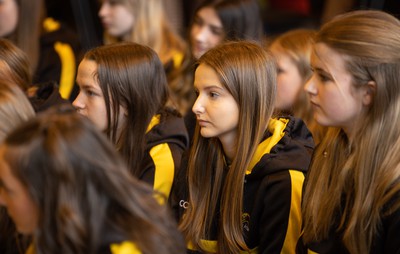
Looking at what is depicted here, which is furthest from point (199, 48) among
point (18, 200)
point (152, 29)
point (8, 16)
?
point (18, 200)

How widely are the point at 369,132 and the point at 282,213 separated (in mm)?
344

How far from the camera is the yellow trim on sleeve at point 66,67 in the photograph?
273 centimetres

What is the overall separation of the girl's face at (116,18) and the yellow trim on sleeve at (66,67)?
0.86 ft

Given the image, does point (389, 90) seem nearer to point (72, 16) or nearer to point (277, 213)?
point (277, 213)

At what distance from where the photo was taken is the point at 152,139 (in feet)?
6.07

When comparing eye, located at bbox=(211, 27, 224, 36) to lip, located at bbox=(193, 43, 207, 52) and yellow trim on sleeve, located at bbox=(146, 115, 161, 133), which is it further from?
yellow trim on sleeve, located at bbox=(146, 115, 161, 133)

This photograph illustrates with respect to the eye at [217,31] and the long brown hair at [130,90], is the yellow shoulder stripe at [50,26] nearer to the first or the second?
the eye at [217,31]

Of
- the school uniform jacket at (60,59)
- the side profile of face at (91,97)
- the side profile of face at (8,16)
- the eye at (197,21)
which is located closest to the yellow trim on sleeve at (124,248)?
the side profile of face at (91,97)

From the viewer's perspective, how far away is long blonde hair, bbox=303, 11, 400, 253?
1.34 metres

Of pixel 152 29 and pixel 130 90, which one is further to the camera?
pixel 152 29

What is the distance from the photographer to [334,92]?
4.59 feet

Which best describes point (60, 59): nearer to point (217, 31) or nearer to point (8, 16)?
point (8, 16)

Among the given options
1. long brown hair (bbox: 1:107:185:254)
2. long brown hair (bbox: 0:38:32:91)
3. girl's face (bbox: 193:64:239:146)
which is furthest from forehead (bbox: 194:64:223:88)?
long brown hair (bbox: 0:38:32:91)

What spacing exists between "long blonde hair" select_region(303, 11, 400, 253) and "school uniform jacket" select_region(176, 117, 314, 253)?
0.17 meters
